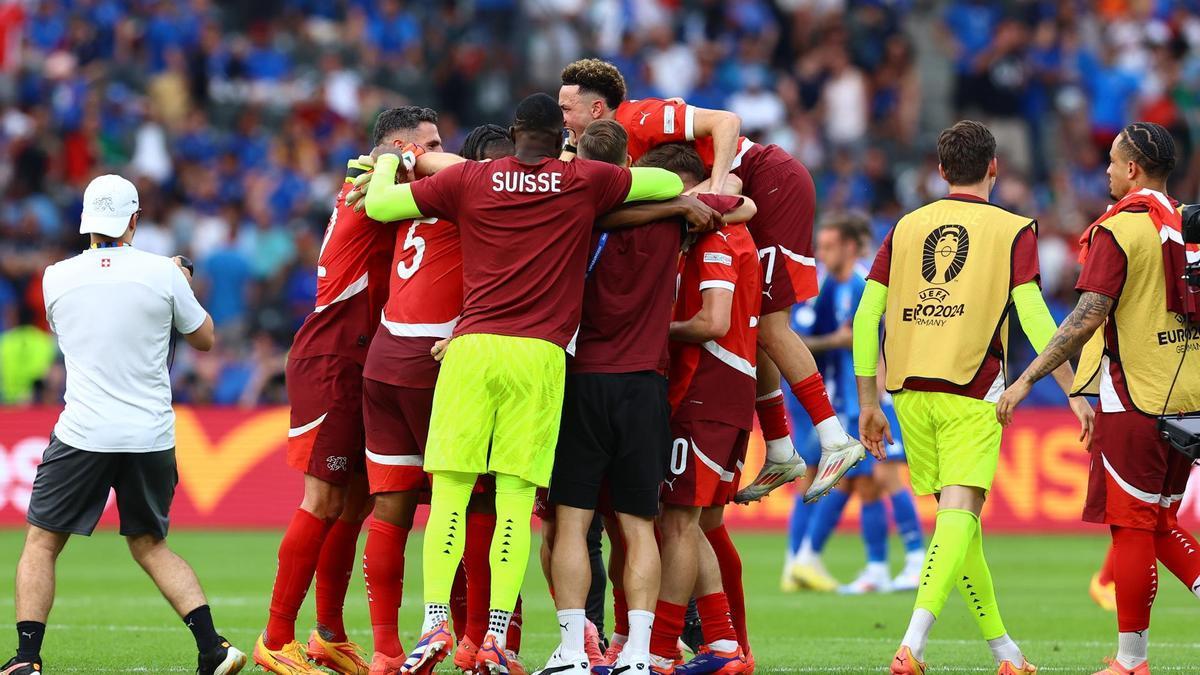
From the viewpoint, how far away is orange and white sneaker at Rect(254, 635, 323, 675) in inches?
347

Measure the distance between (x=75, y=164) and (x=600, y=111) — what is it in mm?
16160

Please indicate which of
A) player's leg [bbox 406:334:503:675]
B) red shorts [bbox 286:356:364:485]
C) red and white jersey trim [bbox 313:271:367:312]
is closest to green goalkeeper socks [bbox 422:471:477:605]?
player's leg [bbox 406:334:503:675]

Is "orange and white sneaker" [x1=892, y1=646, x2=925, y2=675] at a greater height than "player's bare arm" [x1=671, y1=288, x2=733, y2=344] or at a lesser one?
lesser

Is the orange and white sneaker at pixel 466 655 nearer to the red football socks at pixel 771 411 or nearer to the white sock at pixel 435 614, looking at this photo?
the white sock at pixel 435 614

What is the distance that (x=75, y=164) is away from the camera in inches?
934

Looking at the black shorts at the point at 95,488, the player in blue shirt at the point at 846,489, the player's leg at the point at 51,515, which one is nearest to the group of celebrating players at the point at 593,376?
the black shorts at the point at 95,488

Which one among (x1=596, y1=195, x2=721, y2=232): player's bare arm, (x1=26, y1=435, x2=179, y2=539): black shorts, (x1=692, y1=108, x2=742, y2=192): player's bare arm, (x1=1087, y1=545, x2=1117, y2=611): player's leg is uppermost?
(x1=692, y1=108, x2=742, y2=192): player's bare arm

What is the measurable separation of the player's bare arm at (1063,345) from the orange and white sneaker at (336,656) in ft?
11.9

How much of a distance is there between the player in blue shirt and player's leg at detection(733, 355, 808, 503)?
4.08m

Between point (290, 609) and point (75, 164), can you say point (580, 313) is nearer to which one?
point (290, 609)

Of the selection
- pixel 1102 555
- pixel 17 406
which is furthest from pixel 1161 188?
pixel 17 406

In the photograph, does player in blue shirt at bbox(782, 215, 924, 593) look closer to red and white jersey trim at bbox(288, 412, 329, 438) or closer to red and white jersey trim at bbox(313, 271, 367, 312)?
red and white jersey trim at bbox(313, 271, 367, 312)

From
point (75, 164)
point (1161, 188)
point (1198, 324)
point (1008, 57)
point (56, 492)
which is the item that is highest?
point (1008, 57)

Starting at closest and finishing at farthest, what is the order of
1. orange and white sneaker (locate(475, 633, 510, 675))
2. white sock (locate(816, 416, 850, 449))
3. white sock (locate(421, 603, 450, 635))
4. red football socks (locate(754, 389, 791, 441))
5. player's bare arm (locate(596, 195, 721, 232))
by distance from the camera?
1. orange and white sneaker (locate(475, 633, 510, 675))
2. white sock (locate(421, 603, 450, 635))
3. player's bare arm (locate(596, 195, 721, 232))
4. white sock (locate(816, 416, 850, 449))
5. red football socks (locate(754, 389, 791, 441))
